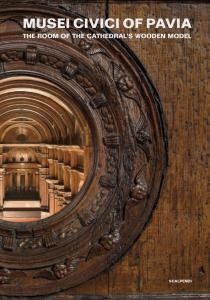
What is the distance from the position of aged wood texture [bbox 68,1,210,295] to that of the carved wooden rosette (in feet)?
0.23

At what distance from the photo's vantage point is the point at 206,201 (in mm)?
2215

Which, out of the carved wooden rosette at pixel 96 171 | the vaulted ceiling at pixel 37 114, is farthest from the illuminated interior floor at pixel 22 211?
the carved wooden rosette at pixel 96 171

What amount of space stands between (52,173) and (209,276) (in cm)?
239

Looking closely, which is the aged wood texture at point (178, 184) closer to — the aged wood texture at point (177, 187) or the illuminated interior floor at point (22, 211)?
the aged wood texture at point (177, 187)

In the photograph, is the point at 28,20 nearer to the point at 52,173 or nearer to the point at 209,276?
Answer: the point at 209,276

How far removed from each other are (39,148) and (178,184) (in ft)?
11.0

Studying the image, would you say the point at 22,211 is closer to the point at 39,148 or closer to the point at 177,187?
the point at 39,148

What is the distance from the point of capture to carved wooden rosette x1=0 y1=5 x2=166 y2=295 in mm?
2111

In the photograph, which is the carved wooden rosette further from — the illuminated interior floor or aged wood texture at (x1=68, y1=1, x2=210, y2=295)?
the illuminated interior floor

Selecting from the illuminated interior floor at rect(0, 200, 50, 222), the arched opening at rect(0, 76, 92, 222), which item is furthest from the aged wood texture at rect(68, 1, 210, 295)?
the illuminated interior floor at rect(0, 200, 50, 222)

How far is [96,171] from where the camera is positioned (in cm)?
217

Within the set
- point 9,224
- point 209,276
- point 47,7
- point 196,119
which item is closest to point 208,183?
point 196,119

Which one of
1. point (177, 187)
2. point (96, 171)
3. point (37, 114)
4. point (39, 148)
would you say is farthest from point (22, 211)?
point (177, 187)

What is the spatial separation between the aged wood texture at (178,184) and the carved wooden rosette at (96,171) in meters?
0.07
